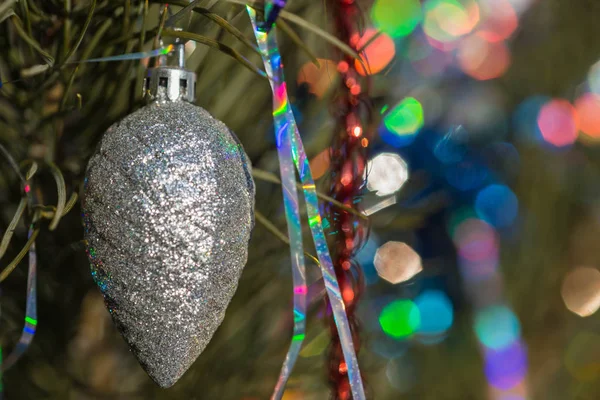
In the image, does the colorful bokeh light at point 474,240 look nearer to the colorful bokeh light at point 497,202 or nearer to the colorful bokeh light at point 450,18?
the colorful bokeh light at point 497,202

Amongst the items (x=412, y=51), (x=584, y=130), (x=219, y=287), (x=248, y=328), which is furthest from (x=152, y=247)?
(x=584, y=130)

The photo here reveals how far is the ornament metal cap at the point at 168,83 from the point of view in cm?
22

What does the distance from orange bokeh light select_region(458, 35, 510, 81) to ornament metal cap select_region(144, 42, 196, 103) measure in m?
0.25

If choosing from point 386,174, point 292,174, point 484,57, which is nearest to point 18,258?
point 292,174

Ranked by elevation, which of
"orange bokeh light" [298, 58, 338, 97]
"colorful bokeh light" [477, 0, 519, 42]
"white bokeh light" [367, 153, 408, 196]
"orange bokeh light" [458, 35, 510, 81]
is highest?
"colorful bokeh light" [477, 0, 519, 42]

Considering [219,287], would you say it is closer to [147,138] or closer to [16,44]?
[147,138]

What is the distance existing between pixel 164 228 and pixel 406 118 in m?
0.24

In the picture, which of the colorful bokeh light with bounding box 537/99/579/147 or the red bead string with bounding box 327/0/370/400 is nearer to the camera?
the red bead string with bounding box 327/0/370/400

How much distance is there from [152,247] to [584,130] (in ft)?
1.22

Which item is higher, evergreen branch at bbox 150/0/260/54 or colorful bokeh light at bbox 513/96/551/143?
evergreen branch at bbox 150/0/260/54

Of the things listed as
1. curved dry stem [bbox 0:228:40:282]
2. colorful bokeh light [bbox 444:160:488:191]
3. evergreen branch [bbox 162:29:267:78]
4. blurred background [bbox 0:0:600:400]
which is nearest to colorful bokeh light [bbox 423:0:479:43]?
blurred background [bbox 0:0:600:400]

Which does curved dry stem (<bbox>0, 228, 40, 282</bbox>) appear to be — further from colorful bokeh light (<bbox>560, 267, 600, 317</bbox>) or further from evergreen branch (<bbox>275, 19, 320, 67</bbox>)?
colorful bokeh light (<bbox>560, 267, 600, 317</bbox>)

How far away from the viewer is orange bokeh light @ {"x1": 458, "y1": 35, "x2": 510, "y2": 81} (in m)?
0.37

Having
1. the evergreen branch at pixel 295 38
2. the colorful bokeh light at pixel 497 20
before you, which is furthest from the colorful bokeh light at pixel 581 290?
the evergreen branch at pixel 295 38
